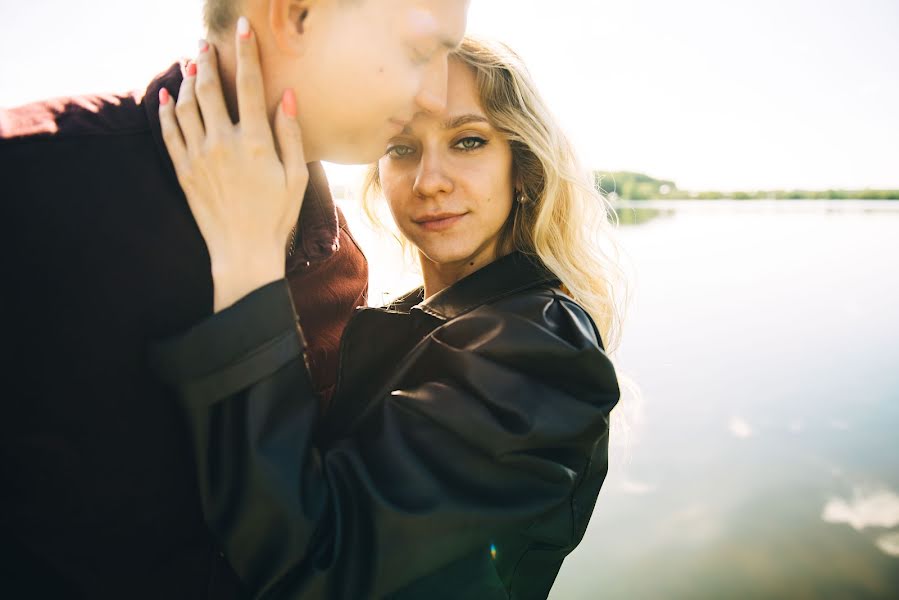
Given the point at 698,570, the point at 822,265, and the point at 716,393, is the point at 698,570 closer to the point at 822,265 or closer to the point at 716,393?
the point at 716,393

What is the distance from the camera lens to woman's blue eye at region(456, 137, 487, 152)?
1.96 metres

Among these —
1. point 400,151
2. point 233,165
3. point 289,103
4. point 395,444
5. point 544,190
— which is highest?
point 289,103

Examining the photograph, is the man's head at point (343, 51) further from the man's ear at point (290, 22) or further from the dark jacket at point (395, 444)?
the dark jacket at point (395, 444)

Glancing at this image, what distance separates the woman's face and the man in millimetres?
722

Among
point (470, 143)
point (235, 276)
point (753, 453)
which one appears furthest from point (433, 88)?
point (753, 453)

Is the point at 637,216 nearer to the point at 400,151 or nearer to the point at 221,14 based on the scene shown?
the point at 400,151

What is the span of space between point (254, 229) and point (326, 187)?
0.53 metres

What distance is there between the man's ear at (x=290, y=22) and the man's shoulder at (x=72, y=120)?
0.32 metres

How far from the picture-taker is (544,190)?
2.05 m

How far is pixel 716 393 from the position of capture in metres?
5.69

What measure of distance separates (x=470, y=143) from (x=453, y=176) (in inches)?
7.0

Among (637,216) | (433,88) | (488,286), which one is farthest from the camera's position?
(637,216)

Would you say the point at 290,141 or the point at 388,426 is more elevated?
the point at 290,141

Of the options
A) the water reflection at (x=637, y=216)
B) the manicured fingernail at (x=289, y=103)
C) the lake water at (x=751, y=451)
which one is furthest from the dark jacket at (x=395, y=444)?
the water reflection at (x=637, y=216)
